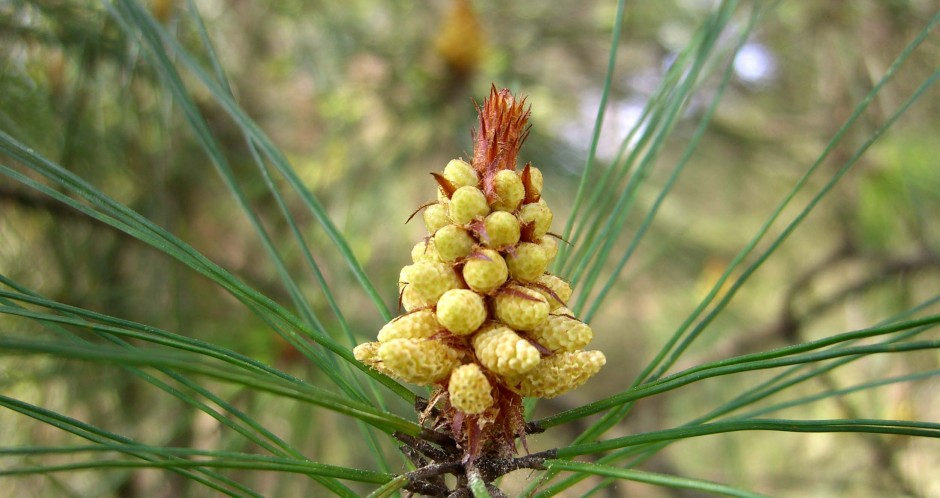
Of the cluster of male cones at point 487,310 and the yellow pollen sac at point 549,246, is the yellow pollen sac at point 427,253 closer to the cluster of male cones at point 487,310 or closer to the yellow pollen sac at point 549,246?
the cluster of male cones at point 487,310

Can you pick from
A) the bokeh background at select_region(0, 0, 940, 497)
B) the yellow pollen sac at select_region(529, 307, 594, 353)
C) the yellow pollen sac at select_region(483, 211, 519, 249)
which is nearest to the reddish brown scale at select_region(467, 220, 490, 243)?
the yellow pollen sac at select_region(483, 211, 519, 249)

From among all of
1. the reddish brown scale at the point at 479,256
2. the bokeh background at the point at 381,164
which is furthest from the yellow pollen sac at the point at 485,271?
the bokeh background at the point at 381,164

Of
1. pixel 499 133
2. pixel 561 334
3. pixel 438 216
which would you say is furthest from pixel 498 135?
pixel 561 334

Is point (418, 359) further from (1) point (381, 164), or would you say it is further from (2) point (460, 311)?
(1) point (381, 164)

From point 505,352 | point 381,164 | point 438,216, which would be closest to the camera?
point 505,352

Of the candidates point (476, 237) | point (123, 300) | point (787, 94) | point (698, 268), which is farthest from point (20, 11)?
point (787, 94)

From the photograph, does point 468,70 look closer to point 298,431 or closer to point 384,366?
point 298,431

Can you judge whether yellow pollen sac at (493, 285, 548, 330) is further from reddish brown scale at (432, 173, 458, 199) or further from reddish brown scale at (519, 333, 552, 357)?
reddish brown scale at (432, 173, 458, 199)
